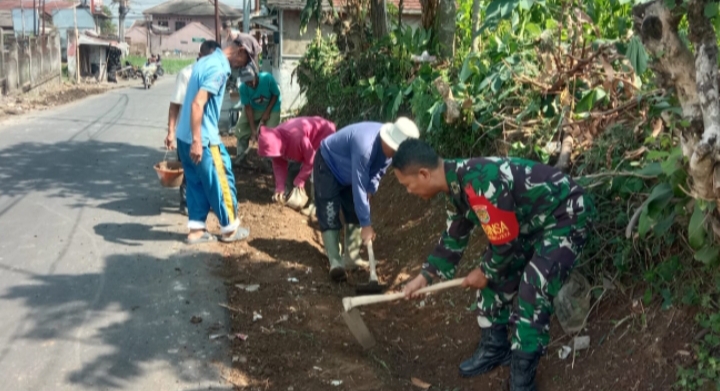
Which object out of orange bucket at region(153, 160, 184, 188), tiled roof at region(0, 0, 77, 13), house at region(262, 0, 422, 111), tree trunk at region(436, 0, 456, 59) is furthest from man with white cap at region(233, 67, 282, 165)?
tiled roof at region(0, 0, 77, 13)

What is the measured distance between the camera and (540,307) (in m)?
3.65

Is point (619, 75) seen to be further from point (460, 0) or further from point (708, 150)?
point (460, 0)

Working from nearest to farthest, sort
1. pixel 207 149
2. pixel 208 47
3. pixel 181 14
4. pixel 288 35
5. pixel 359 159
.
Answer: pixel 359 159
pixel 207 149
pixel 208 47
pixel 288 35
pixel 181 14

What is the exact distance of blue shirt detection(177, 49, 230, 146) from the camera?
633cm

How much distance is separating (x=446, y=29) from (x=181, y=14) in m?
75.5

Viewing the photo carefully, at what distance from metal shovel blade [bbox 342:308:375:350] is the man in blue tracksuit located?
8.20 ft

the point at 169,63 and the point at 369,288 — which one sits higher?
the point at 169,63

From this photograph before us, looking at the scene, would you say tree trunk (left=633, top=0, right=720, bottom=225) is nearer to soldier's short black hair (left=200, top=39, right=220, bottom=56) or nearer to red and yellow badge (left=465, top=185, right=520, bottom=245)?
red and yellow badge (left=465, top=185, right=520, bottom=245)

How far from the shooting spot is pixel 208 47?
685cm

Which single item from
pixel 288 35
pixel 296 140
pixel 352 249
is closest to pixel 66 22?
pixel 288 35

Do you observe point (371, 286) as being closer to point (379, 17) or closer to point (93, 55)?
point (379, 17)

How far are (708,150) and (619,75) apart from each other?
228 cm

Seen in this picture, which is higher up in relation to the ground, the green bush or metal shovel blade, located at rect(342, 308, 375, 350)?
the green bush

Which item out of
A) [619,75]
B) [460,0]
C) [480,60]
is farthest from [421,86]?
[619,75]
